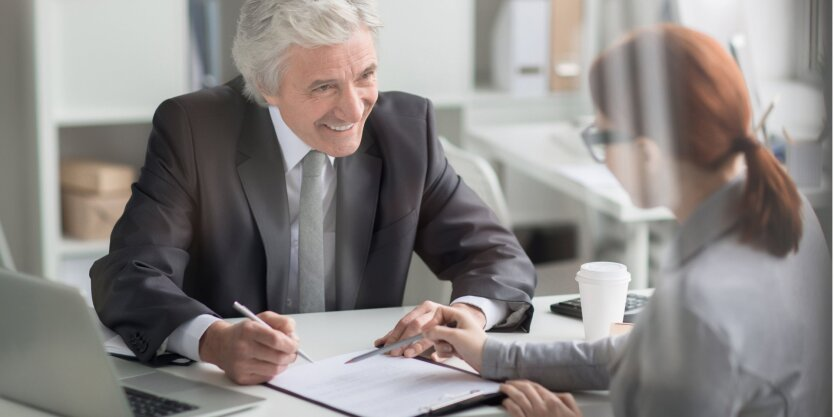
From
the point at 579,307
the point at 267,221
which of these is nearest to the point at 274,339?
the point at 267,221

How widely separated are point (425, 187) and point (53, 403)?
2.23ft

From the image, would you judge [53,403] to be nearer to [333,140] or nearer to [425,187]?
[333,140]

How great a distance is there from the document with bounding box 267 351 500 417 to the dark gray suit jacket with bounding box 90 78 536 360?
22 centimetres

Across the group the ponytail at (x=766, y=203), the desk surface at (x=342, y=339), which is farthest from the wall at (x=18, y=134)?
the ponytail at (x=766, y=203)

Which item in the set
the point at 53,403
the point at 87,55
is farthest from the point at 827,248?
the point at 87,55

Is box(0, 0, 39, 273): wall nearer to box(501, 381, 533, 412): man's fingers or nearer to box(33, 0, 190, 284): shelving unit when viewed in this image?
box(33, 0, 190, 284): shelving unit

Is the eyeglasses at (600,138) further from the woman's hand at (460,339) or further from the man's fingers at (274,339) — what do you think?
the man's fingers at (274,339)

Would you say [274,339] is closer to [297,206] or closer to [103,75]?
[297,206]

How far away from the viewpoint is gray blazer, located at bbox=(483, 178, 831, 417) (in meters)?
1.06

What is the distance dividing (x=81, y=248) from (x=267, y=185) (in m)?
1.32

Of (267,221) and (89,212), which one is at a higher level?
(267,221)

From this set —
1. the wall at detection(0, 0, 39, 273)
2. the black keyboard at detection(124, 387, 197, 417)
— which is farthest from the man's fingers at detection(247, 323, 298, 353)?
the wall at detection(0, 0, 39, 273)

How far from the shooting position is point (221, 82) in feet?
6.43

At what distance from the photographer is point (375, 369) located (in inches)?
51.7
